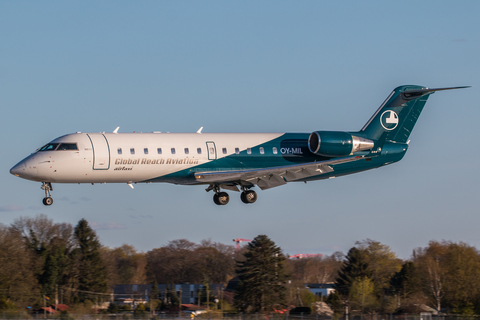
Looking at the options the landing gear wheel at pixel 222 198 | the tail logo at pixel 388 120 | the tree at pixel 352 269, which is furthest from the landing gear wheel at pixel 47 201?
the tree at pixel 352 269

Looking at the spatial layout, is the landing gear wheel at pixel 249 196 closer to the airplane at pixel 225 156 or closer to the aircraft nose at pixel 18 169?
the airplane at pixel 225 156

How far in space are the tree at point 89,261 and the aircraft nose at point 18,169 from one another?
106ft

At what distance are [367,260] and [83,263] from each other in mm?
29204

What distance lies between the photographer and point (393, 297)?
5138 centimetres

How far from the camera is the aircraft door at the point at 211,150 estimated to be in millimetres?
32188

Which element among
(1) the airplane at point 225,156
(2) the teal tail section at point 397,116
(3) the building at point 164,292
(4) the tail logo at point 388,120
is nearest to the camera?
(1) the airplane at point 225,156

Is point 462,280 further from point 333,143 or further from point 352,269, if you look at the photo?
point 333,143

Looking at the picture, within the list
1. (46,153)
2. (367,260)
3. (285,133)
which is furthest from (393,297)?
(46,153)

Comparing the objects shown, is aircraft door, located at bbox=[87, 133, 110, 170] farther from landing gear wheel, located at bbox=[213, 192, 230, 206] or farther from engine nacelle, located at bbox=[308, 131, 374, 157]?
engine nacelle, located at bbox=[308, 131, 374, 157]

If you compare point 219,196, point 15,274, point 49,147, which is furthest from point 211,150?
point 15,274

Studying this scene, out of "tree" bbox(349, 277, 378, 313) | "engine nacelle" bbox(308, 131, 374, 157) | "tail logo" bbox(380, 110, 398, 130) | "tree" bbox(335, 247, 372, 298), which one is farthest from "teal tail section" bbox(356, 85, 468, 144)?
"tree" bbox(335, 247, 372, 298)

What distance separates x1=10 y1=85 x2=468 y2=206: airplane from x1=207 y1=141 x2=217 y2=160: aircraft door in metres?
0.05

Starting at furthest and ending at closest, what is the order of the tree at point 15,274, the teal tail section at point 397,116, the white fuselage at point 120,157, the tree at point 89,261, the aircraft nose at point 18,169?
the tree at point 89,261 < the tree at point 15,274 < the teal tail section at point 397,116 < the white fuselage at point 120,157 < the aircraft nose at point 18,169

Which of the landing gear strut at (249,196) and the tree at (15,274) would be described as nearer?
the landing gear strut at (249,196)
